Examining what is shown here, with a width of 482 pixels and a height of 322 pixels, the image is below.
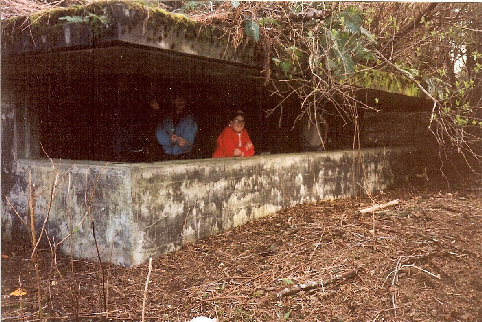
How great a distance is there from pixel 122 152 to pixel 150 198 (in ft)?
12.3

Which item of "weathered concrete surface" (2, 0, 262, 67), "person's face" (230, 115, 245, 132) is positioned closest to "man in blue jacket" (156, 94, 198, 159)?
"person's face" (230, 115, 245, 132)

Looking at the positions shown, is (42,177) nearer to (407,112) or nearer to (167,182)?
(167,182)

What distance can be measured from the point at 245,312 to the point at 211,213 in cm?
190

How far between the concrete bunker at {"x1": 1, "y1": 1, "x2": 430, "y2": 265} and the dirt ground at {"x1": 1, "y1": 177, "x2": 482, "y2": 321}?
→ 398mm

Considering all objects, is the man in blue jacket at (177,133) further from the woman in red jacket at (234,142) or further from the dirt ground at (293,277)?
the dirt ground at (293,277)

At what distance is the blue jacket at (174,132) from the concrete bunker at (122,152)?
3.01 ft

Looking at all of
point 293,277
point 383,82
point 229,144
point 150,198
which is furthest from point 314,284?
point 383,82

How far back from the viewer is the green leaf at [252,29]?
15.2ft

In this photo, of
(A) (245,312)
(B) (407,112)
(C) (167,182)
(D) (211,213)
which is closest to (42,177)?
(C) (167,182)

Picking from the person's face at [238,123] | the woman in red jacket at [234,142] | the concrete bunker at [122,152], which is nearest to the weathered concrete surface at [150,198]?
the concrete bunker at [122,152]

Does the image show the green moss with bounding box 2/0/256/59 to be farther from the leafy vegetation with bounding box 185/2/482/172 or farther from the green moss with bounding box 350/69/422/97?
the green moss with bounding box 350/69/422/97

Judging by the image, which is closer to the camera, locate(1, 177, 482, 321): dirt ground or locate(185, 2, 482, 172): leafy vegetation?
locate(1, 177, 482, 321): dirt ground

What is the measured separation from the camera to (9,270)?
474cm

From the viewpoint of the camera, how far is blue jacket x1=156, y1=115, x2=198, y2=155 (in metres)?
7.22
